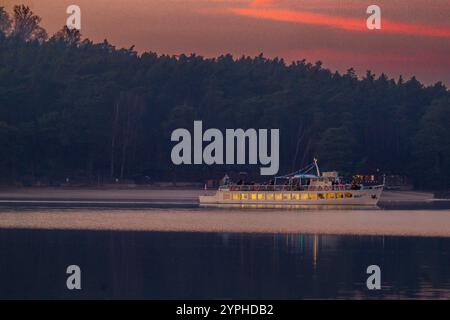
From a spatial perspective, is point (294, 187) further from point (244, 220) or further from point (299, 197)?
point (244, 220)

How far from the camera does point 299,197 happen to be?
13262 cm

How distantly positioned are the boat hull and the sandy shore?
44.0ft

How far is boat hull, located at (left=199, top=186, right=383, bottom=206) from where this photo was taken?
130500mm

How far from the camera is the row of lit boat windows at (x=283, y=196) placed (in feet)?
431

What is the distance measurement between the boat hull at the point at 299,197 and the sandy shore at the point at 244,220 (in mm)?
13419

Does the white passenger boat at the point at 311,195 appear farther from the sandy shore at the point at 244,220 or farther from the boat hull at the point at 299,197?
the sandy shore at the point at 244,220

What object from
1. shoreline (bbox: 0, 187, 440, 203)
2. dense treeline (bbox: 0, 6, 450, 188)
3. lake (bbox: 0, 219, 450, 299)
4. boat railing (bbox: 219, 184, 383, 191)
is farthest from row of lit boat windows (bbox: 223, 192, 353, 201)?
lake (bbox: 0, 219, 450, 299)

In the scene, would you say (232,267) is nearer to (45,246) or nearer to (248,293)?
(248,293)

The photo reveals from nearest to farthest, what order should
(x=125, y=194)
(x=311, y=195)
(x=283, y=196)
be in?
(x=311, y=195) → (x=283, y=196) → (x=125, y=194)

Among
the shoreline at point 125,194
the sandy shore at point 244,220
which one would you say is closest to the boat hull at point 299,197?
the sandy shore at point 244,220

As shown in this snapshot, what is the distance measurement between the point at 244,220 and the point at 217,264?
127 ft

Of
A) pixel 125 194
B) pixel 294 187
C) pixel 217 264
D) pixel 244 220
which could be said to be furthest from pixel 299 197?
pixel 217 264

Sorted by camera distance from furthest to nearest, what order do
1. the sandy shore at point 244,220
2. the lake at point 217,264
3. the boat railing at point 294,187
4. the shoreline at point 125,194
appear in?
the shoreline at point 125,194 < the boat railing at point 294,187 < the sandy shore at point 244,220 < the lake at point 217,264
